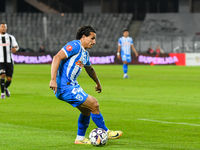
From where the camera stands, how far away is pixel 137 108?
10.9 meters

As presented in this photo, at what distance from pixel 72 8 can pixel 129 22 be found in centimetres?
1033

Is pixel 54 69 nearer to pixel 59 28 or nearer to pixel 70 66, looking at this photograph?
pixel 70 66

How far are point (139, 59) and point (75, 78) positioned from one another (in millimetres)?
31923

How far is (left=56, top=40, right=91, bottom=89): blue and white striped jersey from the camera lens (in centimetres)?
618

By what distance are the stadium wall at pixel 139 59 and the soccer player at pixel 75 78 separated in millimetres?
30949

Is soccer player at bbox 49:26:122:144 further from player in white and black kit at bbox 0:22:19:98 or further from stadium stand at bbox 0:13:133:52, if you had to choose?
stadium stand at bbox 0:13:133:52

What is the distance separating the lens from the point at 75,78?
6.30 m

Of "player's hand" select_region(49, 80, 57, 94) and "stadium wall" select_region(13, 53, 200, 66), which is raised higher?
"player's hand" select_region(49, 80, 57, 94)

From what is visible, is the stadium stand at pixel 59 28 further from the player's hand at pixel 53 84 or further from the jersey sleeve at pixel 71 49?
the player's hand at pixel 53 84

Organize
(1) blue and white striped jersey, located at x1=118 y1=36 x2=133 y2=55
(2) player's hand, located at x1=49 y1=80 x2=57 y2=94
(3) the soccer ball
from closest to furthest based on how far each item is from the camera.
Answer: (2) player's hand, located at x1=49 y1=80 x2=57 y2=94
(3) the soccer ball
(1) blue and white striped jersey, located at x1=118 y1=36 x2=133 y2=55

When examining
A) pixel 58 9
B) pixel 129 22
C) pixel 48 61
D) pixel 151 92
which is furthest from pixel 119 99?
pixel 58 9

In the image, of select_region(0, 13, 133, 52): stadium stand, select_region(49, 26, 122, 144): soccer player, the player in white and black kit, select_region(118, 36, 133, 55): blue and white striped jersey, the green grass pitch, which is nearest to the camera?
select_region(49, 26, 122, 144): soccer player

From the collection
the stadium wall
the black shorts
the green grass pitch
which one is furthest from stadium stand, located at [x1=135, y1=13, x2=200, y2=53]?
the black shorts

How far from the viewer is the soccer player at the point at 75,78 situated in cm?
610
